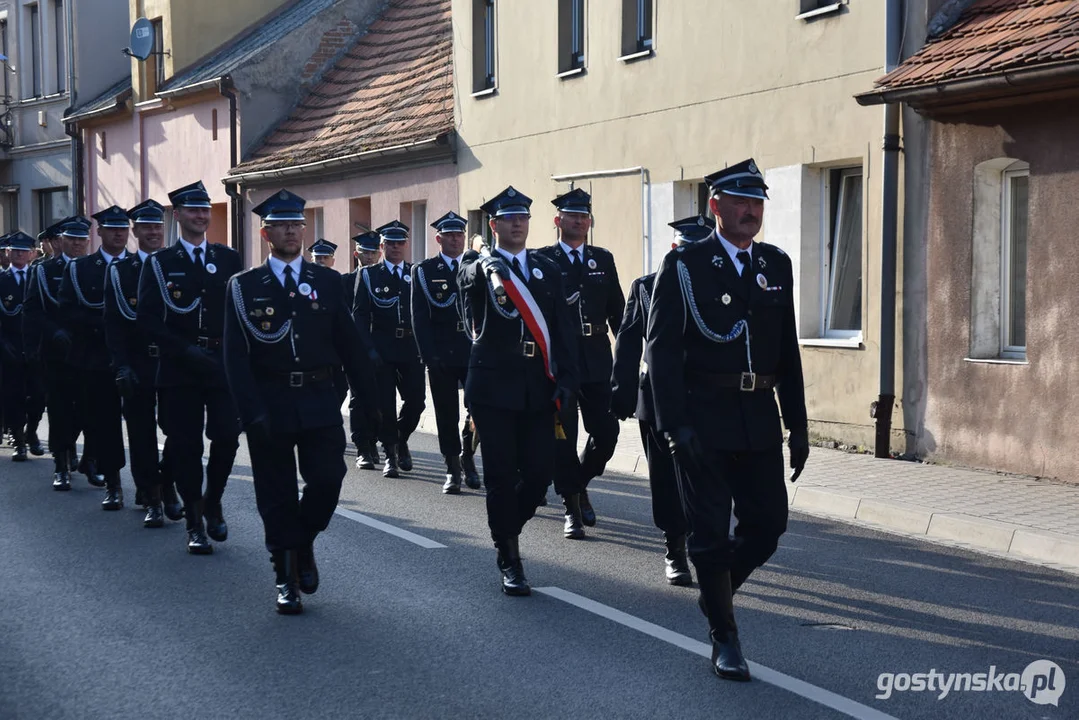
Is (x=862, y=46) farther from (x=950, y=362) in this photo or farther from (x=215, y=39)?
(x=215, y=39)

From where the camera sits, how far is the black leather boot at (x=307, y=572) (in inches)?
298

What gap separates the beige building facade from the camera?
46.2ft

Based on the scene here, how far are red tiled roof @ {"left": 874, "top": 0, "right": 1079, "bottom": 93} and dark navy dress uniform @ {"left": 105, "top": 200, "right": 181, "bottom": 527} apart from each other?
6376 millimetres

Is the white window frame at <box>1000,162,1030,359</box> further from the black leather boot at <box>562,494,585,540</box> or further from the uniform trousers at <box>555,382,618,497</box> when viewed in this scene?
the black leather boot at <box>562,494,585,540</box>

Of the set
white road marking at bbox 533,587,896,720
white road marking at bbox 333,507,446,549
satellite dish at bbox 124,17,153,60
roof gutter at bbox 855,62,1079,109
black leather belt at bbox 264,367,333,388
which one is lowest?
white road marking at bbox 333,507,446,549

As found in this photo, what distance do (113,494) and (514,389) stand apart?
444 centimetres

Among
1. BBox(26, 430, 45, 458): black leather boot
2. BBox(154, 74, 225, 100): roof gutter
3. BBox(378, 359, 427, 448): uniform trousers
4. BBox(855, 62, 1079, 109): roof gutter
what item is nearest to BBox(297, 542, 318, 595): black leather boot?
BBox(378, 359, 427, 448): uniform trousers

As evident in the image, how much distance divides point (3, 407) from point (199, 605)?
26.4 feet

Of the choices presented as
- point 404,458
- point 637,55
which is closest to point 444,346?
point 404,458

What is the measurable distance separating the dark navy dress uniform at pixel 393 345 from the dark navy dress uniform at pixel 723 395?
6957 millimetres

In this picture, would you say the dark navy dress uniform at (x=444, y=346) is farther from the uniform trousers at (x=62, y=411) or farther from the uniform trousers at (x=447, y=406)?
the uniform trousers at (x=62, y=411)

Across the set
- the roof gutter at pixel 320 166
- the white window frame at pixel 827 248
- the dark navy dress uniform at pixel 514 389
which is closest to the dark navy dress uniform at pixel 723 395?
the dark navy dress uniform at pixel 514 389

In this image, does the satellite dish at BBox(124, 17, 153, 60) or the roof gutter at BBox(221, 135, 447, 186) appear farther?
the satellite dish at BBox(124, 17, 153, 60)

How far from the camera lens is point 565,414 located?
8250 mm
